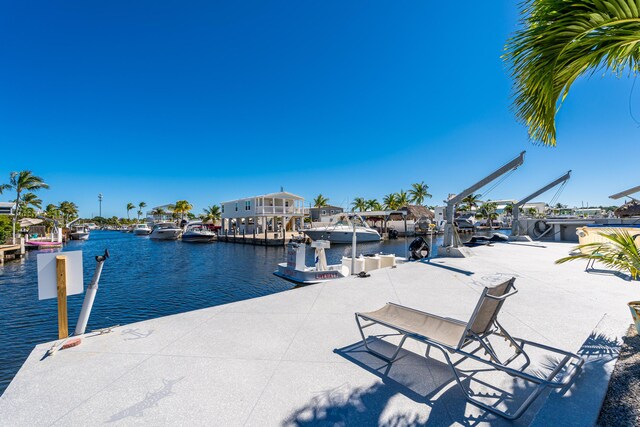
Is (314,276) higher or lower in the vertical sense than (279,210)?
lower

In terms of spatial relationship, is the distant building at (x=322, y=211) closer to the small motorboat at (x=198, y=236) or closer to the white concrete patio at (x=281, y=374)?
the small motorboat at (x=198, y=236)

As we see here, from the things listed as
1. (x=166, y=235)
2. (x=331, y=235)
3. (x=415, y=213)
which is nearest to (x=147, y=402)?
(x=331, y=235)

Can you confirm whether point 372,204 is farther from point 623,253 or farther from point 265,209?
point 623,253

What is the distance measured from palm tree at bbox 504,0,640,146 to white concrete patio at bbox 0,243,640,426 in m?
2.56

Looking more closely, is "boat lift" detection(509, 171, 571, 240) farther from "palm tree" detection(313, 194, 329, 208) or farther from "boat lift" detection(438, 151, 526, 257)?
"palm tree" detection(313, 194, 329, 208)

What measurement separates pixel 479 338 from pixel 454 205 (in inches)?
426

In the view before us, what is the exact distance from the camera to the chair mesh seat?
287 cm

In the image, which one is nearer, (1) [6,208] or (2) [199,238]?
(1) [6,208]

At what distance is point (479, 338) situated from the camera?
8.83 feet

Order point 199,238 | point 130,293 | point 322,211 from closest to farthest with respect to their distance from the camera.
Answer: point 130,293 < point 199,238 < point 322,211

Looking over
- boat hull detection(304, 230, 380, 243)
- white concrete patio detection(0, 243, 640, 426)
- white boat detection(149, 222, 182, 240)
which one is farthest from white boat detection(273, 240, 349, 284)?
white boat detection(149, 222, 182, 240)

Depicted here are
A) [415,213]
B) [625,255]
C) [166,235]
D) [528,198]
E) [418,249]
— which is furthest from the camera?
[415,213]

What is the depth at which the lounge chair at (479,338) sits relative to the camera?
2402mm

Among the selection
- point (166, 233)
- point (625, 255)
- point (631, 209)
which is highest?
point (631, 209)
